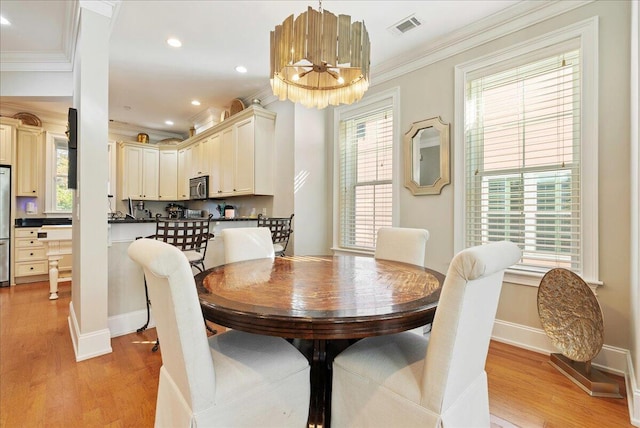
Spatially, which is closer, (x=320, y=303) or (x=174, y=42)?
(x=320, y=303)

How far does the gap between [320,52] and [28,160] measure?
18.4 feet

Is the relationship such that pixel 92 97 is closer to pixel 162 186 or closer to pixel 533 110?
pixel 533 110

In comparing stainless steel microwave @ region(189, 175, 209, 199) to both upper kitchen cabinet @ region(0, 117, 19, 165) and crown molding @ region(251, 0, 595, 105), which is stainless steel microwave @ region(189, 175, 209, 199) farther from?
crown molding @ region(251, 0, 595, 105)

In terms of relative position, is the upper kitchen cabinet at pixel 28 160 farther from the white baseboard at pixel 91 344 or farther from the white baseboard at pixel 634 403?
the white baseboard at pixel 634 403

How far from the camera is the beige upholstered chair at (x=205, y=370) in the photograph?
0.97 m

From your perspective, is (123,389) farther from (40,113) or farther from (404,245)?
(40,113)

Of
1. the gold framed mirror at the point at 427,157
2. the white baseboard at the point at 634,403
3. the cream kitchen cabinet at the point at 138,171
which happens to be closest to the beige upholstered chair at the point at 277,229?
the gold framed mirror at the point at 427,157

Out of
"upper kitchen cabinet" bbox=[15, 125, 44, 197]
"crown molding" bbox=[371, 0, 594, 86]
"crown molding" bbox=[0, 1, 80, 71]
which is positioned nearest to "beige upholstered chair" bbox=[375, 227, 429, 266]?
"crown molding" bbox=[371, 0, 594, 86]

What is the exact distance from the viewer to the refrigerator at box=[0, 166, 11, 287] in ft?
14.2

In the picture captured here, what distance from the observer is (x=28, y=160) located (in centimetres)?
483

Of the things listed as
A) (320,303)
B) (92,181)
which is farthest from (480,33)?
(92,181)

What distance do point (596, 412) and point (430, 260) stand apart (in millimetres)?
1603

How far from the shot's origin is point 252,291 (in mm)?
1359

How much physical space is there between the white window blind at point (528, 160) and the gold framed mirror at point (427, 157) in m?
0.21
